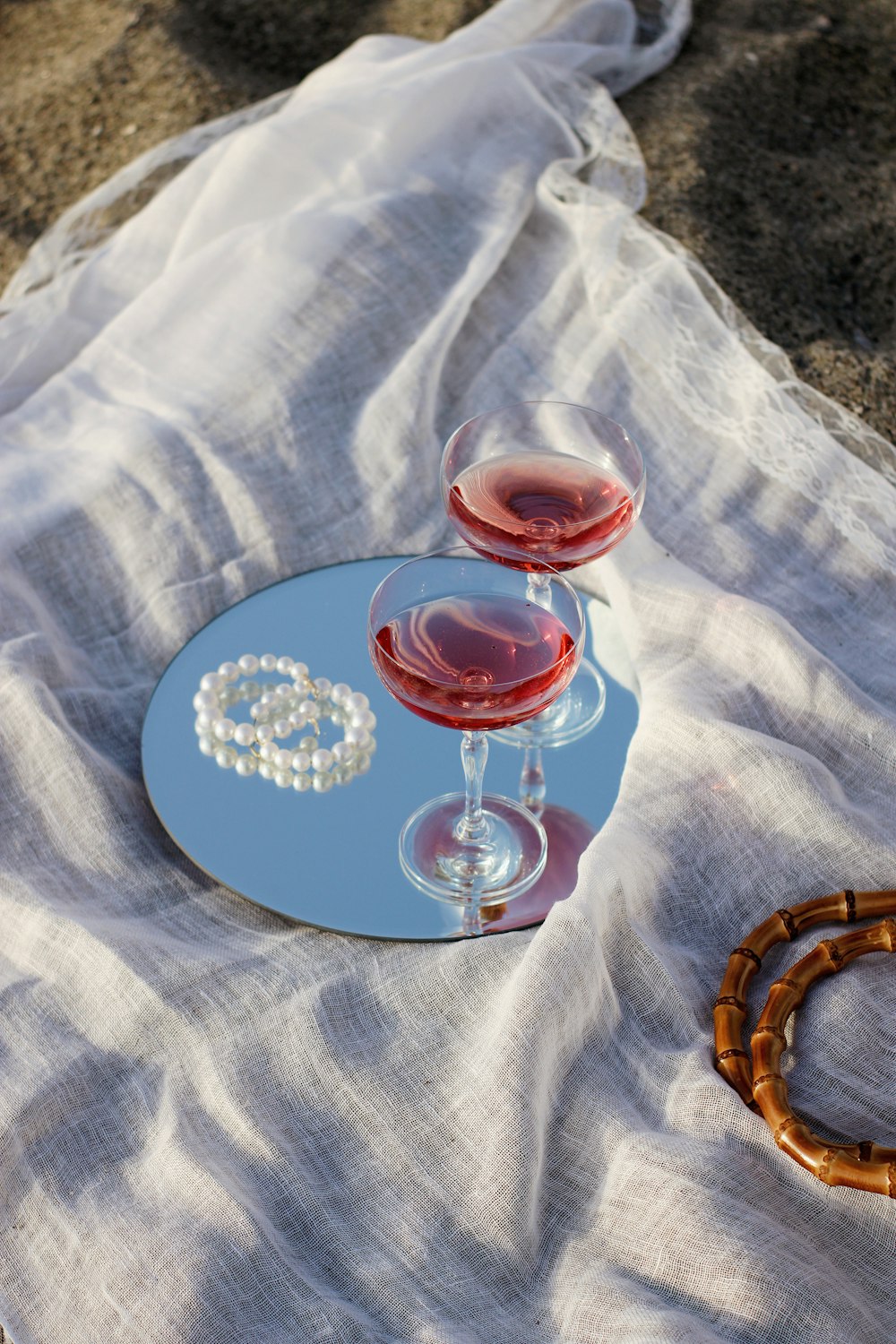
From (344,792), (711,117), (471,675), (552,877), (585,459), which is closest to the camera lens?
(471,675)

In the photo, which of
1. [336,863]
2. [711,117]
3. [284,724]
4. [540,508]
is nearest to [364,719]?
[284,724]

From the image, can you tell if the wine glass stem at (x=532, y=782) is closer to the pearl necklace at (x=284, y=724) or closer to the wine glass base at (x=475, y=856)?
the wine glass base at (x=475, y=856)

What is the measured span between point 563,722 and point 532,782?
3.8 inches

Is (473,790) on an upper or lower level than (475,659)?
lower

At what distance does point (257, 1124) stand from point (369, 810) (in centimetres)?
38

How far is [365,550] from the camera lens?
193 centimetres

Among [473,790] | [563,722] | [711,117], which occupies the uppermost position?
[473,790]

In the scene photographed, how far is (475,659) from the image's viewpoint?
51.6 inches

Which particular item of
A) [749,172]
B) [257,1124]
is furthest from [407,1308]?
[749,172]

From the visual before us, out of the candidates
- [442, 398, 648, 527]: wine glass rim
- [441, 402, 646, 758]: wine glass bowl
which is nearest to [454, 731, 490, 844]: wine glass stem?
[441, 402, 646, 758]: wine glass bowl

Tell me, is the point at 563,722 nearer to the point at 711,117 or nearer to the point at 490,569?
the point at 490,569

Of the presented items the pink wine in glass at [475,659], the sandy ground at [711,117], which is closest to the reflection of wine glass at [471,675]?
the pink wine in glass at [475,659]

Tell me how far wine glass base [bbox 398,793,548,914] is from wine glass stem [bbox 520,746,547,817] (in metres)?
0.02

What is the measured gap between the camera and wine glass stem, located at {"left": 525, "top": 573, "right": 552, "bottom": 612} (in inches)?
53.5
